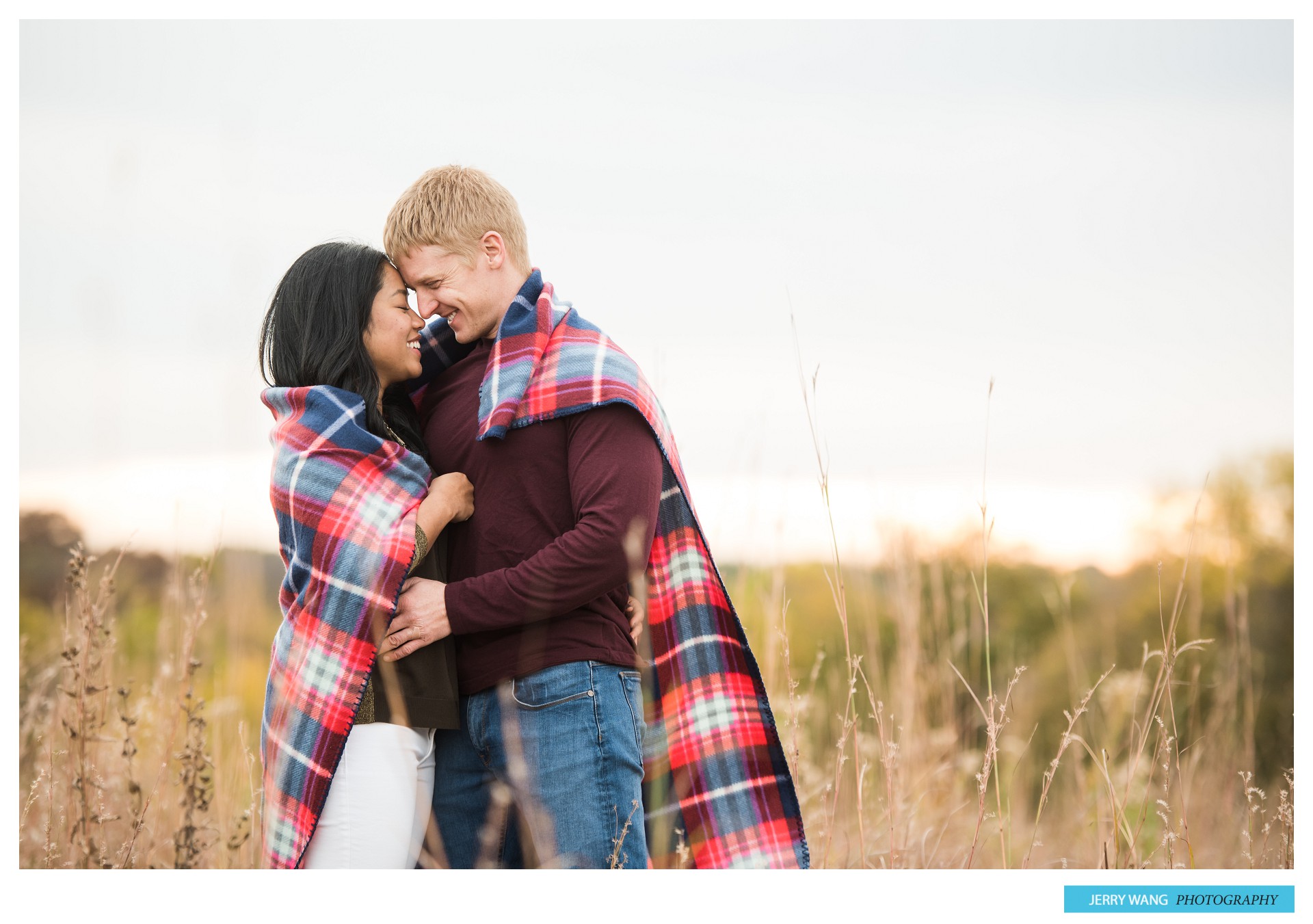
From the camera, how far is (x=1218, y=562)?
16.2 feet

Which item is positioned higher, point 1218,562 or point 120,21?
point 120,21

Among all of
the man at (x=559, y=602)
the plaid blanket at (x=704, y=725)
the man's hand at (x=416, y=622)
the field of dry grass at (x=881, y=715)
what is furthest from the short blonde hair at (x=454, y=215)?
the field of dry grass at (x=881, y=715)

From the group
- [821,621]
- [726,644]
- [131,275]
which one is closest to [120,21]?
[131,275]

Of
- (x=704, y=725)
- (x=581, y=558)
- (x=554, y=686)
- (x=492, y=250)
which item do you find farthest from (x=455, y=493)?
(x=704, y=725)

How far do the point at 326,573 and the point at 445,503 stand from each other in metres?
0.26

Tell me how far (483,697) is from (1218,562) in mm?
4504

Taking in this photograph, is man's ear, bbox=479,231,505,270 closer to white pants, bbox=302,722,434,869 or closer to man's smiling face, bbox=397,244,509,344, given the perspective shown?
man's smiling face, bbox=397,244,509,344

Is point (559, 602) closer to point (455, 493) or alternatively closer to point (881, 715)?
point (455, 493)

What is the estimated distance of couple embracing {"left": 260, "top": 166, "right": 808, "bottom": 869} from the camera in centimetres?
174

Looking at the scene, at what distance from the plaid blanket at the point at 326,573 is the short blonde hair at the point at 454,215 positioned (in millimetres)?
385

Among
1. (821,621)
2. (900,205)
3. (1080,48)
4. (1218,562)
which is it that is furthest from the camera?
(821,621)

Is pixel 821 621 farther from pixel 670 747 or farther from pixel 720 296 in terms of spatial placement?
pixel 670 747

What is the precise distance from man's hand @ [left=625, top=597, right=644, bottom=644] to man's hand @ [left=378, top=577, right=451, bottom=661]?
1.29ft

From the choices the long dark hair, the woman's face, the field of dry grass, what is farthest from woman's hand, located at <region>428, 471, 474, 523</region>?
the field of dry grass
